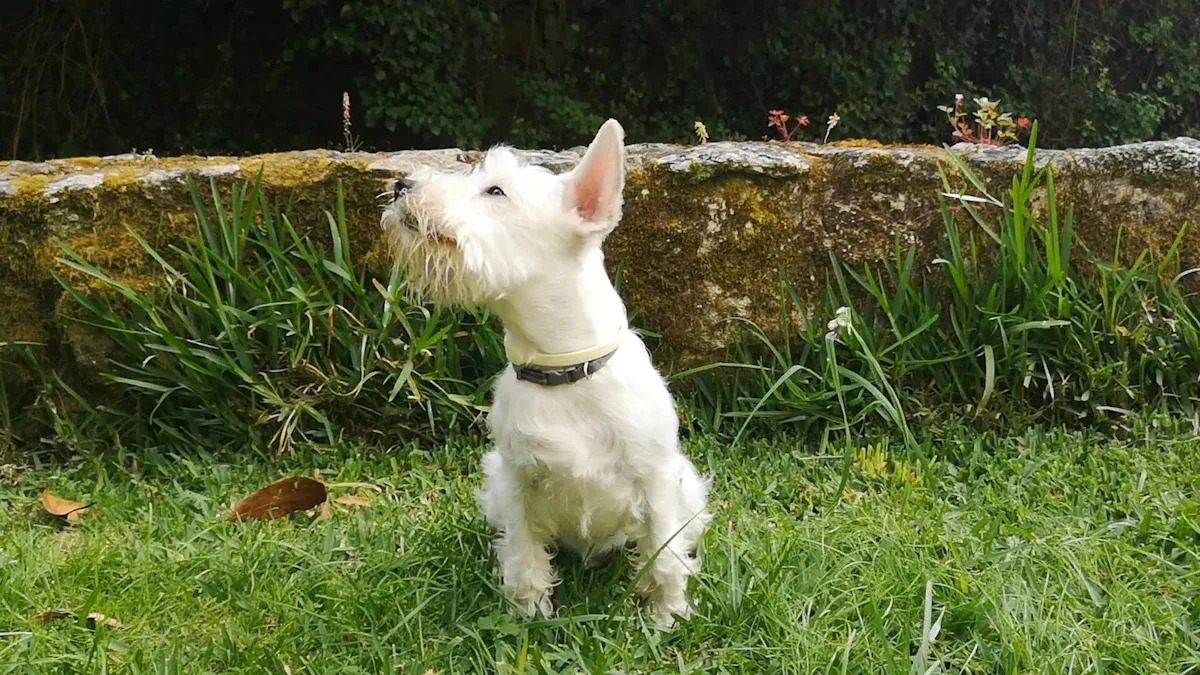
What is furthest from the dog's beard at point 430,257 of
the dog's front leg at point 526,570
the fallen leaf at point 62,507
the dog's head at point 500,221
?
the fallen leaf at point 62,507

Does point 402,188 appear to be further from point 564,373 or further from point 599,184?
point 564,373

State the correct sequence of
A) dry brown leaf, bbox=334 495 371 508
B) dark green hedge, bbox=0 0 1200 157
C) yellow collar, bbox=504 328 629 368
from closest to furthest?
yellow collar, bbox=504 328 629 368, dry brown leaf, bbox=334 495 371 508, dark green hedge, bbox=0 0 1200 157

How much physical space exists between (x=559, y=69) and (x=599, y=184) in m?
5.66

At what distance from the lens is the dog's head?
2160 mm

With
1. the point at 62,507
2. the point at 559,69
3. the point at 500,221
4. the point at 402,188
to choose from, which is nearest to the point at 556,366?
the point at 500,221

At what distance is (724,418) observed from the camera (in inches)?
→ 149

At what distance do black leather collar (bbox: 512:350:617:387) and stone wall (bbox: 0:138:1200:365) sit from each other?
148 cm

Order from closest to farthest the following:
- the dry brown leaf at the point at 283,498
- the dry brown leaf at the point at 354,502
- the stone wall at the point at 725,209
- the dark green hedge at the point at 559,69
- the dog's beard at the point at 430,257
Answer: the dog's beard at the point at 430,257, the dry brown leaf at the point at 283,498, the dry brown leaf at the point at 354,502, the stone wall at the point at 725,209, the dark green hedge at the point at 559,69

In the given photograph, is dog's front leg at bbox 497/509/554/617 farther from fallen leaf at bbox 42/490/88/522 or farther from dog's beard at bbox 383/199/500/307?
fallen leaf at bbox 42/490/88/522

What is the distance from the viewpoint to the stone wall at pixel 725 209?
3678mm

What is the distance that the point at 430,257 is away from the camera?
7.12 ft

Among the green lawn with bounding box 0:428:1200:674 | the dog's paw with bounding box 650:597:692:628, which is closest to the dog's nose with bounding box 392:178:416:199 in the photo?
the green lawn with bounding box 0:428:1200:674

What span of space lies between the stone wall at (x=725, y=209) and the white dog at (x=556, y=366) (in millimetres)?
A: 1327

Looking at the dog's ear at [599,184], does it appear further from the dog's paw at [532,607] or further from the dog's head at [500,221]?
the dog's paw at [532,607]
